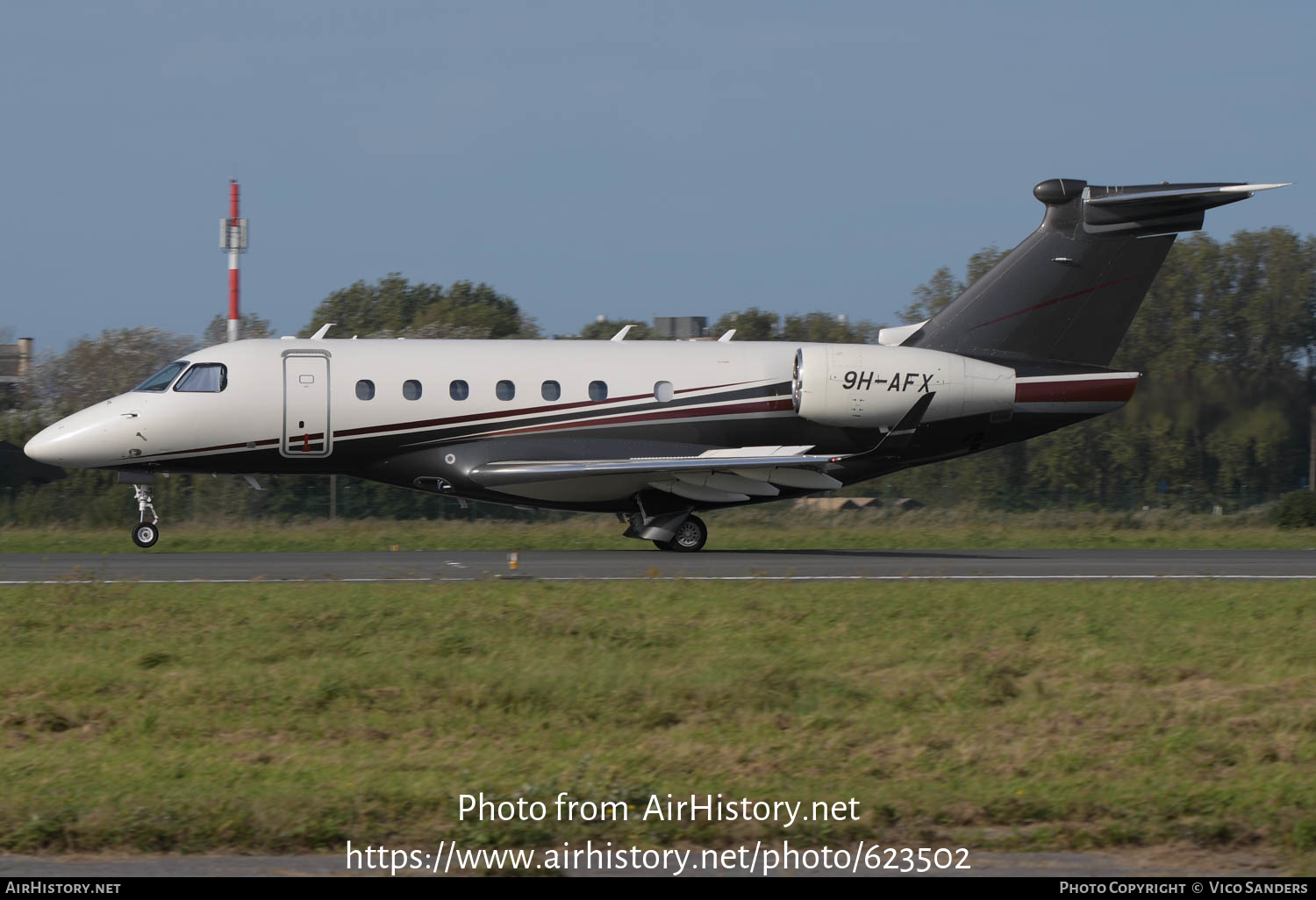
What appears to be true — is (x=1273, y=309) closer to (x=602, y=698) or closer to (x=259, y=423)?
(x=259, y=423)

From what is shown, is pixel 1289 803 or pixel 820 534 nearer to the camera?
pixel 1289 803

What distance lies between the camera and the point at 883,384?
23.5 metres

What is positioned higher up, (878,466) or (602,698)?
(878,466)

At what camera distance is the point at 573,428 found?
76.5 ft

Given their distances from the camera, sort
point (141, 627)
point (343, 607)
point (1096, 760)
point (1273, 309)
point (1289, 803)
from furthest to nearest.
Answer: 1. point (1273, 309)
2. point (343, 607)
3. point (141, 627)
4. point (1096, 760)
5. point (1289, 803)

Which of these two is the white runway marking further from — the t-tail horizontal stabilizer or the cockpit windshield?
the t-tail horizontal stabilizer

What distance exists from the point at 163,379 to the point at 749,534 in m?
12.1

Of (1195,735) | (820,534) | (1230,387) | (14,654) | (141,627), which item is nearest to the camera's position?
(1195,735)

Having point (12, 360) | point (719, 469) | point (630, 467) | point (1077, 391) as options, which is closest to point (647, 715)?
point (630, 467)

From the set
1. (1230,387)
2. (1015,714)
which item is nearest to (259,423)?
(1015,714)

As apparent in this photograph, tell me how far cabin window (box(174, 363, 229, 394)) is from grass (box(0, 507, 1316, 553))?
316cm

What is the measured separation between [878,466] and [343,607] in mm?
11886

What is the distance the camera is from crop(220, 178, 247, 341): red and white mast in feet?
152

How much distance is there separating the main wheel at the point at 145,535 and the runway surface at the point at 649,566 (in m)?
0.38
